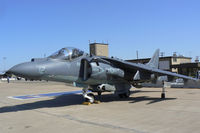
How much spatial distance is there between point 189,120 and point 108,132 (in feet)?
10.4

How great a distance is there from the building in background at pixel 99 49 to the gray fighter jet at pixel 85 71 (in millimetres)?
29154

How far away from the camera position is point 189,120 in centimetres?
718

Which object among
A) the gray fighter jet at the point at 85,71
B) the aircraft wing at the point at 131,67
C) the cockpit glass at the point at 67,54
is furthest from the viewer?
the aircraft wing at the point at 131,67

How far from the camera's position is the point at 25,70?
8.77 m

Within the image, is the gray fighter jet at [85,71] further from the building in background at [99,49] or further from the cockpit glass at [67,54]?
the building in background at [99,49]

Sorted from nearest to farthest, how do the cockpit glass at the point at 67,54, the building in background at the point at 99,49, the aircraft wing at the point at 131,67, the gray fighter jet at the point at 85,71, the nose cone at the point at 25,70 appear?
the nose cone at the point at 25,70 → the gray fighter jet at the point at 85,71 → the cockpit glass at the point at 67,54 → the aircraft wing at the point at 131,67 → the building in background at the point at 99,49

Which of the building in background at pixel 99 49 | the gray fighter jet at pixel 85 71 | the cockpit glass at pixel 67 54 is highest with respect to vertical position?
the building in background at pixel 99 49

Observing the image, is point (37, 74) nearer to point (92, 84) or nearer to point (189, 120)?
point (92, 84)

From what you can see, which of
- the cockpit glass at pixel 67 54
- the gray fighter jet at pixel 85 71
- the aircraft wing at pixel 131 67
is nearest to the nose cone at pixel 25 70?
the gray fighter jet at pixel 85 71

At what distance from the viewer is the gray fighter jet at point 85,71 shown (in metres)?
9.31

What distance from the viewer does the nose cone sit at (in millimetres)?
8625

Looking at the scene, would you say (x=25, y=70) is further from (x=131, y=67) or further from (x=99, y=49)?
(x=99, y=49)

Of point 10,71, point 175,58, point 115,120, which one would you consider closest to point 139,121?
point 115,120

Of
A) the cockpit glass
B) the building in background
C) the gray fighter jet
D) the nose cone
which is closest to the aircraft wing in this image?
the gray fighter jet
